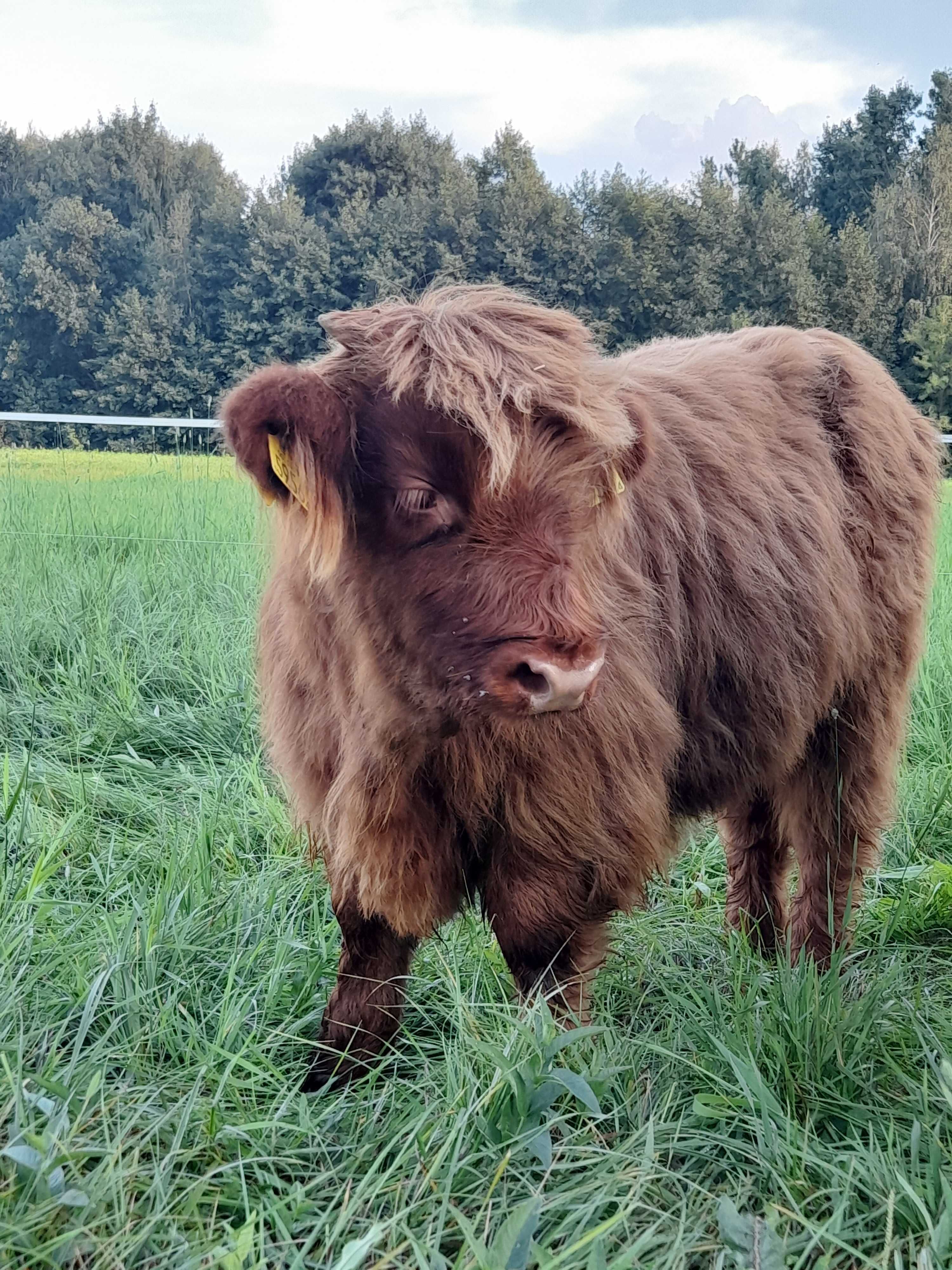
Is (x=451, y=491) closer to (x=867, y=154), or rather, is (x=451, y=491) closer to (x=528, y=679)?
(x=528, y=679)

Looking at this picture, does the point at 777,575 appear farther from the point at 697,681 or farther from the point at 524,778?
the point at 524,778

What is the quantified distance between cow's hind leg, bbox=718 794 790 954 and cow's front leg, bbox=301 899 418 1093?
132 cm

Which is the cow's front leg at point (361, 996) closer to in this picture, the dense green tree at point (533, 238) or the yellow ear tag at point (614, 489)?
the yellow ear tag at point (614, 489)

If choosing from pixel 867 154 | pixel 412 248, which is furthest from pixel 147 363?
pixel 867 154

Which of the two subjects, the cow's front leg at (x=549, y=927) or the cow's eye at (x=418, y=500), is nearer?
the cow's eye at (x=418, y=500)

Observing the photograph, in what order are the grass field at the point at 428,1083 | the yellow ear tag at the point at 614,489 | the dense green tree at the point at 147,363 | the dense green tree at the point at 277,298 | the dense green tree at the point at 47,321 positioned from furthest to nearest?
the dense green tree at the point at 47,321, the dense green tree at the point at 147,363, the dense green tree at the point at 277,298, the yellow ear tag at the point at 614,489, the grass field at the point at 428,1083

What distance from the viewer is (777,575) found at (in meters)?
2.67

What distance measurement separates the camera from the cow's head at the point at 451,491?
1766mm

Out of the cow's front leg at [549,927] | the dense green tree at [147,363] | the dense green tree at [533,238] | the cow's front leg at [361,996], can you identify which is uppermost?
the dense green tree at [533,238]

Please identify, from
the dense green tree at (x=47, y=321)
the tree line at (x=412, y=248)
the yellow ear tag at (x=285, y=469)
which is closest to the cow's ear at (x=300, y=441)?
the yellow ear tag at (x=285, y=469)

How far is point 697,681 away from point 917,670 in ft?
3.87

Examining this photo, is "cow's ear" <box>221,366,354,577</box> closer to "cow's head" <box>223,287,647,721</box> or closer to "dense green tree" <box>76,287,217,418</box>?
"cow's head" <box>223,287,647,721</box>

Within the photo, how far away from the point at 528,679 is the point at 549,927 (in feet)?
2.42

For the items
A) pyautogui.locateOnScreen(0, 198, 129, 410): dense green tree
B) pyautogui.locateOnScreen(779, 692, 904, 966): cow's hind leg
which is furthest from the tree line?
pyautogui.locateOnScreen(779, 692, 904, 966): cow's hind leg
